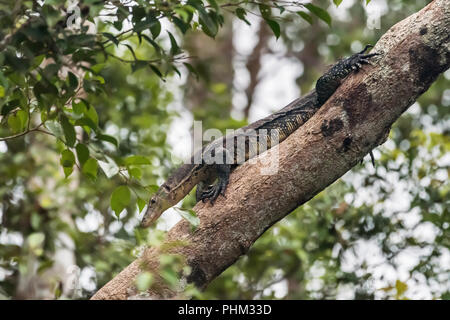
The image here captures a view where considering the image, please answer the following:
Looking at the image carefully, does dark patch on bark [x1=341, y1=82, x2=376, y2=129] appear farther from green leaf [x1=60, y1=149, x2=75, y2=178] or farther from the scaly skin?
green leaf [x1=60, y1=149, x2=75, y2=178]

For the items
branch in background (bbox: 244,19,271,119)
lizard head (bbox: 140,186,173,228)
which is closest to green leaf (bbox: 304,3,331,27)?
lizard head (bbox: 140,186,173,228)

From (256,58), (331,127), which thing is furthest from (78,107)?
(256,58)

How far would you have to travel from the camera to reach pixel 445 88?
9031mm

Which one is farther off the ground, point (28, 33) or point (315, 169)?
point (28, 33)

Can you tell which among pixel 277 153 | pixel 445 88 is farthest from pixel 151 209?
pixel 445 88

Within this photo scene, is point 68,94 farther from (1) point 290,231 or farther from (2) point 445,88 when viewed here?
(2) point 445,88

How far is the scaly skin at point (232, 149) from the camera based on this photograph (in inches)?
181

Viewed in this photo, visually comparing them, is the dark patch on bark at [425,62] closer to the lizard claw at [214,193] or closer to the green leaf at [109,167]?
the lizard claw at [214,193]

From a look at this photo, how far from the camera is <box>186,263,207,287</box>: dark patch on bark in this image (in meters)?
3.70

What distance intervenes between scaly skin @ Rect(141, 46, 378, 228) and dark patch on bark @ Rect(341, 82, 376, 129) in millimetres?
526

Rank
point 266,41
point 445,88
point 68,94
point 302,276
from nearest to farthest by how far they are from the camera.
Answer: point 68,94 < point 302,276 < point 445,88 < point 266,41

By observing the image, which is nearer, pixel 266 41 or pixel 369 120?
pixel 369 120

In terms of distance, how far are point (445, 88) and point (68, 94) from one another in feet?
23.9

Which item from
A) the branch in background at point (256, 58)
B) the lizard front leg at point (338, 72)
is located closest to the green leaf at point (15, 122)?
the lizard front leg at point (338, 72)
